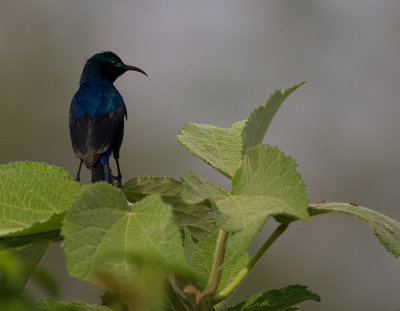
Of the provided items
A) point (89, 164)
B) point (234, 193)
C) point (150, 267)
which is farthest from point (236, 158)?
point (89, 164)

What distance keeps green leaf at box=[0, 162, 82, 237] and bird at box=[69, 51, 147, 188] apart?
261 cm

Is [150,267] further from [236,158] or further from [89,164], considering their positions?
→ [89,164]

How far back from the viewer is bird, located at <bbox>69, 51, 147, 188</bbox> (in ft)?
13.8

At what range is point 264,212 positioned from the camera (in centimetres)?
79

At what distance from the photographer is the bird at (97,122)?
4.21 metres

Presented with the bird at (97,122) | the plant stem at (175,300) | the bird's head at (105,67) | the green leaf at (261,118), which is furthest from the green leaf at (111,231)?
the bird's head at (105,67)

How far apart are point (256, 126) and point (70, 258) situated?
464 mm

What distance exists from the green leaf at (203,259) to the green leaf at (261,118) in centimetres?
19

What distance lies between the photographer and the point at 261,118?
106 cm

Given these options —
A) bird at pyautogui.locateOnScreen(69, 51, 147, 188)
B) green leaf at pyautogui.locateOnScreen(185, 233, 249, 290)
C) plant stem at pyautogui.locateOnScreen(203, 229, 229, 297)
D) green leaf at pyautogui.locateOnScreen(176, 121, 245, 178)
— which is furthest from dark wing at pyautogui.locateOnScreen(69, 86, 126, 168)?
plant stem at pyautogui.locateOnScreen(203, 229, 229, 297)

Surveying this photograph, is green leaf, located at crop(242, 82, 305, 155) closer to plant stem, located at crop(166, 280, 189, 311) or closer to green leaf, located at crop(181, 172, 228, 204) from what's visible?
green leaf, located at crop(181, 172, 228, 204)

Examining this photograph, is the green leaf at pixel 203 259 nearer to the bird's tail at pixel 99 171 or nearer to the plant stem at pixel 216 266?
the plant stem at pixel 216 266

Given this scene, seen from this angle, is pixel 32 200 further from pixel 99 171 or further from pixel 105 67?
pixel 105 67

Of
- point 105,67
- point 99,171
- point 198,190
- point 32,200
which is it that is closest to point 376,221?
point 198,190
